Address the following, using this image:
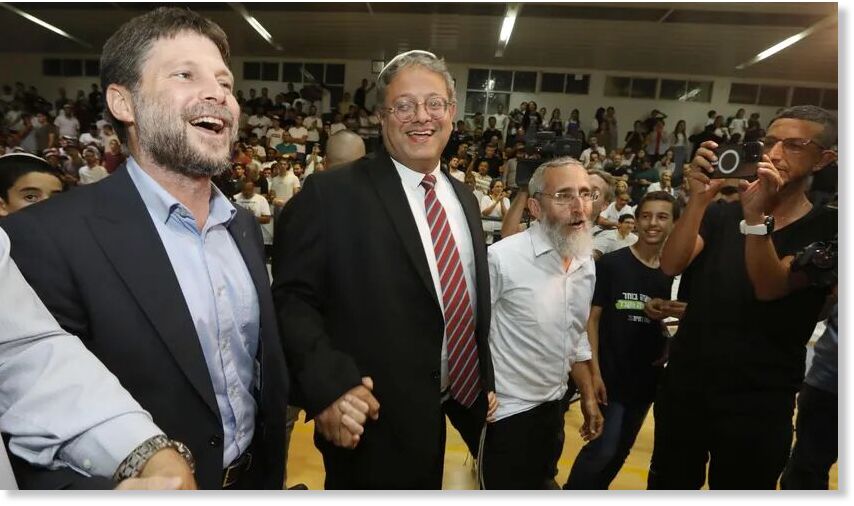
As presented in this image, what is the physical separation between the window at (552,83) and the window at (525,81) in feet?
0.29

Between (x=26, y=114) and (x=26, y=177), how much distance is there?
16.7ft

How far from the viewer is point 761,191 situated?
1.38 meters

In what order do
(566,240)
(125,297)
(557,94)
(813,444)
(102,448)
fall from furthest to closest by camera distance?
(557,94) < (566,240) < (813,444) < (125,297) < (102,448)

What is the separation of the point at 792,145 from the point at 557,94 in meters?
4.91

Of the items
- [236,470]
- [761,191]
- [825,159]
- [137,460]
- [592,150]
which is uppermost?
[592,150]

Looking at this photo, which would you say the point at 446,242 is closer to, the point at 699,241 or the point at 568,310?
the point at 568,310

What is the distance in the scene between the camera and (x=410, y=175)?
1423 millimetres

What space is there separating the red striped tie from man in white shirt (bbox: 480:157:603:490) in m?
0.33

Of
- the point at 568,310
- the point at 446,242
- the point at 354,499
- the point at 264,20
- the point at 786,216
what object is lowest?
the point at 354,499

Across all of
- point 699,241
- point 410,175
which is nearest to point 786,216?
point 699,241

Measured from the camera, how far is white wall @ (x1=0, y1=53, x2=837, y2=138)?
3.96 meters

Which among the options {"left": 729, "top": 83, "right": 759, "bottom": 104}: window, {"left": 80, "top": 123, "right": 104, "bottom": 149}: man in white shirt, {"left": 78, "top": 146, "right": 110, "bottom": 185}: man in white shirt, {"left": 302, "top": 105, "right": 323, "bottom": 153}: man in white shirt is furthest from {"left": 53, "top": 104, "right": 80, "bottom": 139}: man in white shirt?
{"left": 729, "top": 83, "right": 759, "bottom": 104}: window

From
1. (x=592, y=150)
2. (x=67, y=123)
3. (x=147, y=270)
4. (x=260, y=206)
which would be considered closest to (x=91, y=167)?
(x=67, y=123)

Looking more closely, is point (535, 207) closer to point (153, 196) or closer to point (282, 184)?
point (153, 196)
